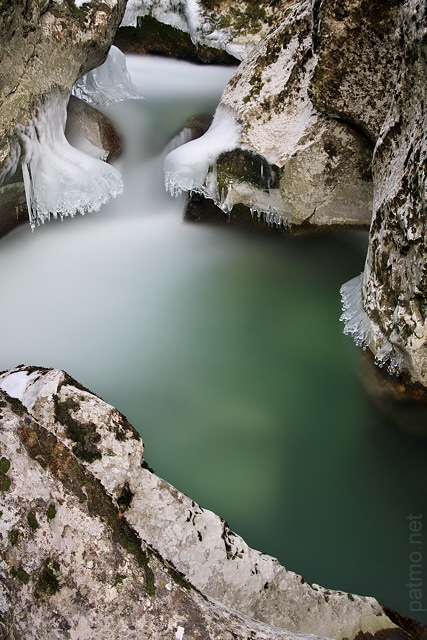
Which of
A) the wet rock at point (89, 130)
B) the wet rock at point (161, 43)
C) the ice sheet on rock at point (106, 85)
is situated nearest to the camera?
the wet rock at point (89, 130)

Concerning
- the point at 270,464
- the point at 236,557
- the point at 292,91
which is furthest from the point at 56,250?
the point at 236,557

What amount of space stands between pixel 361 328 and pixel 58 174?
9.49ft

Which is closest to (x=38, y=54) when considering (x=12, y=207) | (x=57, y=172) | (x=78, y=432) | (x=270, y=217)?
(x=57, y=172)

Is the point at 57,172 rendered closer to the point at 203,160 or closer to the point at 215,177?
the point at 203,160

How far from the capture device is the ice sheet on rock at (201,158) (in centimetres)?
581

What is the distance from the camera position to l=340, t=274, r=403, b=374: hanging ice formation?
442 cm

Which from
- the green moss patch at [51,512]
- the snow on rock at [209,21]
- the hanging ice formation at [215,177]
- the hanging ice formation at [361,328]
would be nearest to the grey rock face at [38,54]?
the hanging ice formation at [215,177]

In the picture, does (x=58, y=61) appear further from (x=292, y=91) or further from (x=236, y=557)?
(x=236, y=557)

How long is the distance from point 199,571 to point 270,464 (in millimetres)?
1539

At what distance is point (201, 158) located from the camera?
19.1ft

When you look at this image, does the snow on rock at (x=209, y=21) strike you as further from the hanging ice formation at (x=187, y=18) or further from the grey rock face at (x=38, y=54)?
the grey rock face at (x=38, y=54)

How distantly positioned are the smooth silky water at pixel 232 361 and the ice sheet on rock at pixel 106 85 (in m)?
0.57

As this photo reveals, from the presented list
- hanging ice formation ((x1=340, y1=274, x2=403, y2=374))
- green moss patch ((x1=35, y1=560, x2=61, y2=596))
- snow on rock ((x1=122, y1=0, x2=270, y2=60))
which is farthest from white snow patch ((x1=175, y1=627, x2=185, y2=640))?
snow on rock ((x1=122, y1=0, x2=270, y2=60))

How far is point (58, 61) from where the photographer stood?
536 centimetres
